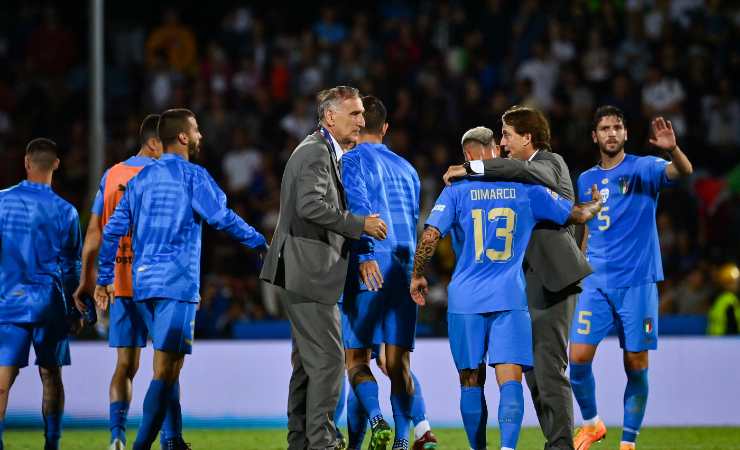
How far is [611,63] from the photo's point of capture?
17672 mm

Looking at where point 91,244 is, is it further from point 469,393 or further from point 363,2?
point 363,2

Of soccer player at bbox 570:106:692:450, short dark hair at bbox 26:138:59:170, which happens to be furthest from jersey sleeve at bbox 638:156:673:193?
short dark hair at bbox 26:138:59:170

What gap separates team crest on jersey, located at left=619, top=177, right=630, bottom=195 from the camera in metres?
9.66

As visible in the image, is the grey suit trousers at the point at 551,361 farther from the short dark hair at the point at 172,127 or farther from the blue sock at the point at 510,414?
the short dark hair at the point at 172,127

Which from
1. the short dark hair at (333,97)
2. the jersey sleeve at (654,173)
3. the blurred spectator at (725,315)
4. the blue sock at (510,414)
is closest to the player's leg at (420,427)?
the blue sock at (510,414)

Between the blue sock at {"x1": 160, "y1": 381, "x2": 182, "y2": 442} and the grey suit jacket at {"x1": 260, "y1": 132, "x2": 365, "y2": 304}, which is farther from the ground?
the grey suit jacket at {"x1": 260, "y1": 132, "x2": 365, "y2": 304}

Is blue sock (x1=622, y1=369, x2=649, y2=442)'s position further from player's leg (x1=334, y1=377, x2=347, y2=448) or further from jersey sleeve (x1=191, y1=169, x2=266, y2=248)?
jersey sleeve (x1=191, y1=169, x2=266, y2=248)

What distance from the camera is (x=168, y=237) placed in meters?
8.61

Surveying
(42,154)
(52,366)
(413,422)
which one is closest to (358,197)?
(413,422)

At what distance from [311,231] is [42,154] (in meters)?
2.68

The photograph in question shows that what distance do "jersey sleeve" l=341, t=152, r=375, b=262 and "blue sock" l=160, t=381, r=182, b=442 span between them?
171 cm

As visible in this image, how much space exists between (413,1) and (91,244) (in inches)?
451

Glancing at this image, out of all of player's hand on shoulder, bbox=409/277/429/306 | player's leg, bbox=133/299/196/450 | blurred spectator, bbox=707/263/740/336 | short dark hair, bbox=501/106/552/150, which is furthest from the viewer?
blurred spectator, bbox=707/263/740/336

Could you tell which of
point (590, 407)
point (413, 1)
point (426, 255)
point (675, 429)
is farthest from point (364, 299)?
point (413, 1)
